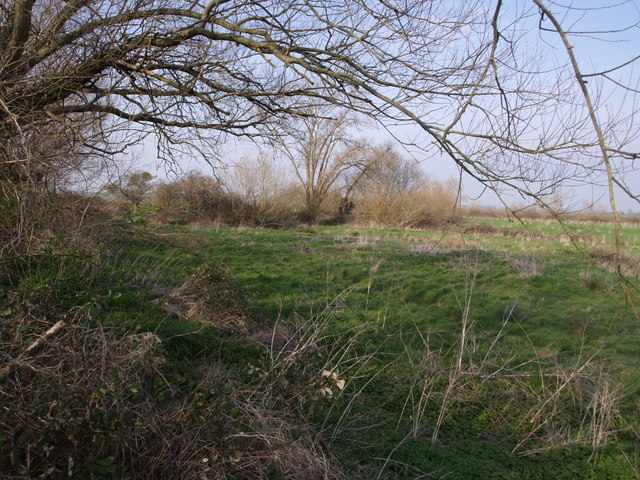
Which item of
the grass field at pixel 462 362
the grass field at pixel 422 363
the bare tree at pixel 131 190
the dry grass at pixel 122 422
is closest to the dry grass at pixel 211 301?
the grass field at pixel 422 363

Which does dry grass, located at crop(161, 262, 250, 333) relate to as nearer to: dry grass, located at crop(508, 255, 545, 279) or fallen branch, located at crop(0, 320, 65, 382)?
fallen branch, located at crop(0, 320, 65, 382)

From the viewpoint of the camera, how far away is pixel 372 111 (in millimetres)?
4828

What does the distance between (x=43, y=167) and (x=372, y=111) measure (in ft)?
11.8

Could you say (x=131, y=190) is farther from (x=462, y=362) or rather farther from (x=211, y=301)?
(x=462, y=362)

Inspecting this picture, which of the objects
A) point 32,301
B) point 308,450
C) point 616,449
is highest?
point 32,301

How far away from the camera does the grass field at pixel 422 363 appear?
3463mm

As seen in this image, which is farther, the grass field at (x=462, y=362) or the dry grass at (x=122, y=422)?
the grass field at (x=462, y=362)

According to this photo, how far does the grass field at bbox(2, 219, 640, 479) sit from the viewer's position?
3.46 m

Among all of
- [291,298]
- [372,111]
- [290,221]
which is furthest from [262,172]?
[372,111]

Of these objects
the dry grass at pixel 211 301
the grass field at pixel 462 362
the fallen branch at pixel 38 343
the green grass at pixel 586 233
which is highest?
the green grass at pixel 586 233

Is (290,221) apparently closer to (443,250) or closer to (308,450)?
(443,250)

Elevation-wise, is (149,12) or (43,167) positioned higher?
(149,12)

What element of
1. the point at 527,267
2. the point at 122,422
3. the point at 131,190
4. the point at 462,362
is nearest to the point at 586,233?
the point at 462,362

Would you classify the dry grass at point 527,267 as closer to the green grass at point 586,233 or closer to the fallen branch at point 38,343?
the green grass at point 586,233
